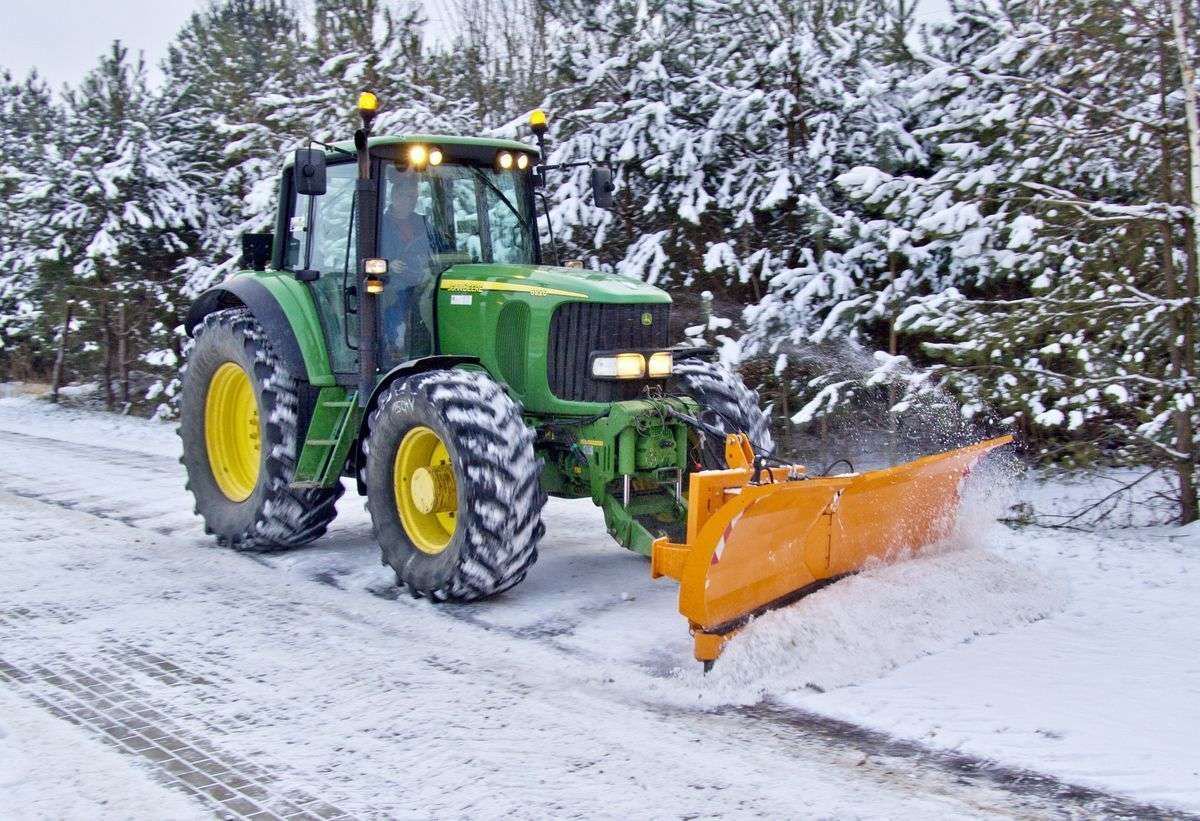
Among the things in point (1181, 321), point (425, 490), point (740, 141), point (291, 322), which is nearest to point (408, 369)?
point (425, 490)

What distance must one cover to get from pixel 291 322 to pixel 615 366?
2.12 metres

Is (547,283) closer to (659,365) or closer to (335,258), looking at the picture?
(659,365)

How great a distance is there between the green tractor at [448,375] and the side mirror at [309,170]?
0.04ft

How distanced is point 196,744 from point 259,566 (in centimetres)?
284

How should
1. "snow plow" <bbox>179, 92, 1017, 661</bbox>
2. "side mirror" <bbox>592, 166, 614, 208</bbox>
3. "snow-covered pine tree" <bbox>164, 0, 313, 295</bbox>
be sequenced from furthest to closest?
"snow-covered pine tree" <bbox>164, 0, 313, 295</bbox>
"side mirror" <bbox>592, 166, 614, 208</bbox>
"snow plow" <bbox>179, 92, 1017, 661</bbox>

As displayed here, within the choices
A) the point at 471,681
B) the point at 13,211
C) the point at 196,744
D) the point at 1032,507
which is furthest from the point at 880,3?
the point at 13,211

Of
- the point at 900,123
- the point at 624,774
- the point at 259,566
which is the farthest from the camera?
the point at 900,123

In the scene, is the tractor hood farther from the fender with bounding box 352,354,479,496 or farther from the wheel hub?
the wheel hub

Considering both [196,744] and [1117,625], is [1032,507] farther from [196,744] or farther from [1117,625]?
[196,744]

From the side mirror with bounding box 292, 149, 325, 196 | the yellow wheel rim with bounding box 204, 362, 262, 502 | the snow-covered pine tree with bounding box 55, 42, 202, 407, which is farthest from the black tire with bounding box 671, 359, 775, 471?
the snow-covered pine tree with bounding box 55, 42, 202, 407

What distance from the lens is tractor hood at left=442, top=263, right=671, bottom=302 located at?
6.07m

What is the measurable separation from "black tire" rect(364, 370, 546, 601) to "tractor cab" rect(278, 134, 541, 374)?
75 cm

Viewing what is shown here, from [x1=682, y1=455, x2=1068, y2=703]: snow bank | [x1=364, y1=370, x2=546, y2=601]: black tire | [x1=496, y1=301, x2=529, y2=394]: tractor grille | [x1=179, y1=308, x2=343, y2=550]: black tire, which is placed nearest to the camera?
[x1=682, y1=455, x2=1068, y2=703]: snow bank

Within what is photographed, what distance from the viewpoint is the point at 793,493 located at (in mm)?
5027
